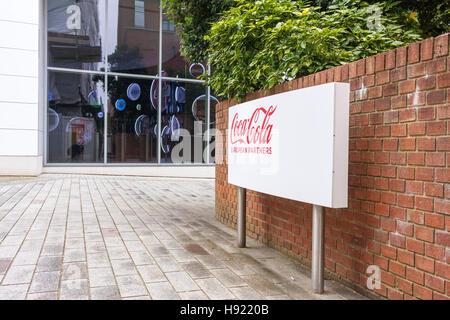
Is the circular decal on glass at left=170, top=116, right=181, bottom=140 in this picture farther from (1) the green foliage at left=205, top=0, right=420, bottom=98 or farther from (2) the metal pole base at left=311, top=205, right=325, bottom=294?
(2) the metal pole base at left=311, top=205, right=325, bottom=294

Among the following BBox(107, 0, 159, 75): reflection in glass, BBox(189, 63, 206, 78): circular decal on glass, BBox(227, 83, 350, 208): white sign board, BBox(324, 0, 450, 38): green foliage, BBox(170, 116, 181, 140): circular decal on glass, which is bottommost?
BBox(227, 83, 350, 208): white sign board

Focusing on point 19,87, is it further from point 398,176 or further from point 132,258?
point 398,176

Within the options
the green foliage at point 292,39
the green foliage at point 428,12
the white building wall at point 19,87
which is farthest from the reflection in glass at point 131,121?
the green foliage at point 428,12

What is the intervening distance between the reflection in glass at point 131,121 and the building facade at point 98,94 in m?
0.04

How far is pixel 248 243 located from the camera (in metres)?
4.81

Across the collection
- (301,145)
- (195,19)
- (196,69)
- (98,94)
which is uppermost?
(196,69)

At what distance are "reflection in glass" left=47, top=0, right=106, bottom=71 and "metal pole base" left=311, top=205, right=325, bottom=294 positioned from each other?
499 inches

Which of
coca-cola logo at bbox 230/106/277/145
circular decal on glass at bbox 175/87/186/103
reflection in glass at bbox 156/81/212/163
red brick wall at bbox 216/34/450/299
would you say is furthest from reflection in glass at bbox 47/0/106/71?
red brick wall at bbox 216/34/450/299

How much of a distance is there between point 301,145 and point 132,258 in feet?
7.23

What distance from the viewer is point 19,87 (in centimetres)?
1153

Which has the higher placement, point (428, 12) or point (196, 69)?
point (196, 69)

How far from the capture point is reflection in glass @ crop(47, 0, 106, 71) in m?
13.4

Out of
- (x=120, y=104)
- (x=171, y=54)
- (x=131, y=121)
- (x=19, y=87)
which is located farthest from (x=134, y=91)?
(x=19, y=87)

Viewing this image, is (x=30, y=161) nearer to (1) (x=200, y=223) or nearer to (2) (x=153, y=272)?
(1) (x=200, y=223)
